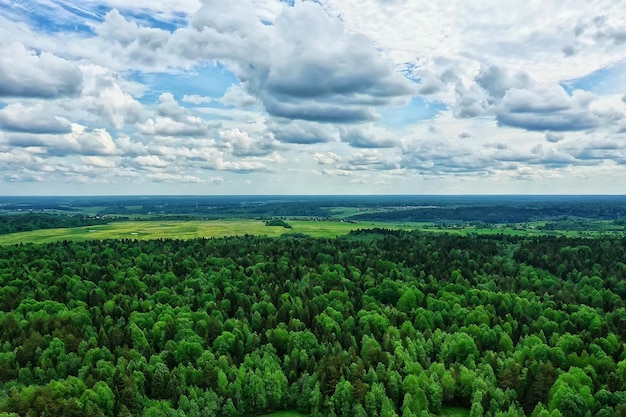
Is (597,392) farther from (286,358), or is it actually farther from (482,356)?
(286,358)

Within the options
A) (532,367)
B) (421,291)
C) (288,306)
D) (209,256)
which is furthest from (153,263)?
(532,367)

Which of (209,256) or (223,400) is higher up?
(209,256)

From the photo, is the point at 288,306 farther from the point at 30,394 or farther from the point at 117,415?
the point at 30,394

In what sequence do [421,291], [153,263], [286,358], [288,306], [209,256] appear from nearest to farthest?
[286,358] → [288,306] → [421,291] → [153,263] → [209,256]

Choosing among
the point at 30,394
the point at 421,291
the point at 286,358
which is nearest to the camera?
the point at 30,394

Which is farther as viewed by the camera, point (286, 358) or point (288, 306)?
point (288, 306)

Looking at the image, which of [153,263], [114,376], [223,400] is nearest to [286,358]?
[223,400]
